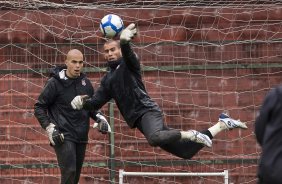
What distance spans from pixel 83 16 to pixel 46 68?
3.24ft

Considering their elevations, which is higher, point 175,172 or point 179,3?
point 179,3

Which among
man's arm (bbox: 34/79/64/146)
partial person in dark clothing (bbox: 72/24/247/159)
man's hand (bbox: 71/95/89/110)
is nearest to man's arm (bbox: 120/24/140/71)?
partial person in dark clothing (bbox: 72/24/247/159)

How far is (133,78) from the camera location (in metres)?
7.88

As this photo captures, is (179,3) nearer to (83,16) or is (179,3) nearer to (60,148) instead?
(83,16)

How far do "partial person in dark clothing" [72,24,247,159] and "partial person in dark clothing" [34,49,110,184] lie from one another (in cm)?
62

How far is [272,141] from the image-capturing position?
371cm

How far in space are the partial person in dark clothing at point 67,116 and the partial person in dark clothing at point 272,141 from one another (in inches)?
198

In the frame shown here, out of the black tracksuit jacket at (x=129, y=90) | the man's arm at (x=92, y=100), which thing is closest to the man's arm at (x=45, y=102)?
the man's arm at (x=92, y=100)

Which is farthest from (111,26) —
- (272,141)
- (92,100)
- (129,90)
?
(272,141)

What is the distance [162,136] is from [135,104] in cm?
51

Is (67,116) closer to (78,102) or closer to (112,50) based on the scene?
(78,102)

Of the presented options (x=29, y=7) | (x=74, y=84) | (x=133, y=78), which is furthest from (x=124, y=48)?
(x=29, y=7)

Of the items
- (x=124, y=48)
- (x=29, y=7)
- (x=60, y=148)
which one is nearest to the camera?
(x=124, y=48)

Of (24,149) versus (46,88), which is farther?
(24,149)
